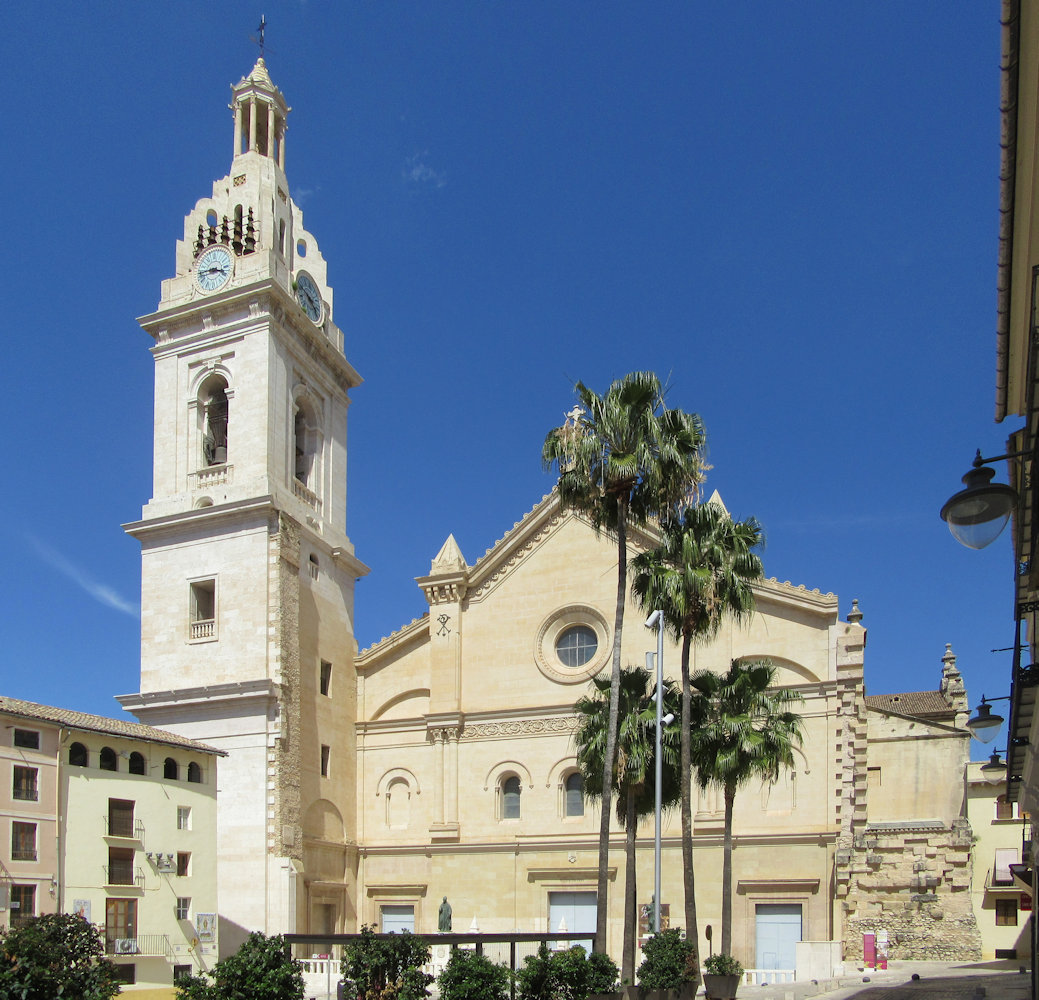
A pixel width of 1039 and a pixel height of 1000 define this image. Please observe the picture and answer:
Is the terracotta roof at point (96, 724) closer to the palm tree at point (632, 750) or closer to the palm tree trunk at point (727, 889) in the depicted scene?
the palm tree at point (632, 750)

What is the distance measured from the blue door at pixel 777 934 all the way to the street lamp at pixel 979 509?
33980mm

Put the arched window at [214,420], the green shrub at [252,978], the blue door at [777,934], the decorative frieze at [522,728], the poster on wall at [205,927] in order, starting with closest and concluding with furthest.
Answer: the green shrub at [252,978] → the poster on wall at [205,927] → the blue door at [777,934] → the decorative frieze at [522,728] → the arched window at [214,420]

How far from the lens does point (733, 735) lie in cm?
2969

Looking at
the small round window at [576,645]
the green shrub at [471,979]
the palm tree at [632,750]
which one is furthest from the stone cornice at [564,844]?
the green shrub at [471,979]

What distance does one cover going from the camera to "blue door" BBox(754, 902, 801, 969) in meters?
37.5

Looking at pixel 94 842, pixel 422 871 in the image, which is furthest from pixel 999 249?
pixel 422 871

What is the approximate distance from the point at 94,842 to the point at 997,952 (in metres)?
32.2

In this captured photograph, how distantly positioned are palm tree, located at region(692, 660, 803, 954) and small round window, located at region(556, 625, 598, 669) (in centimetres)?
1225

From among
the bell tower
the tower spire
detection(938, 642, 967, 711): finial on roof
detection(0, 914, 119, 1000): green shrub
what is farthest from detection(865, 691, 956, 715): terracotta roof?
detection(0, 914, 119, 1000): green shrub

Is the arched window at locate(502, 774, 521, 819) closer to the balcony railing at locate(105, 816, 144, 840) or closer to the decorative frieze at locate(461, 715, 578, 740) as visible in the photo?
the decorative frieze at locate(461, 715, 578, 740)

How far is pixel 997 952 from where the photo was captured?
141ft

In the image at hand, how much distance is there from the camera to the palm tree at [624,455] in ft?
90.7

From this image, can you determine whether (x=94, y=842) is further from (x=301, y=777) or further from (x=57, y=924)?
(x=57, y=924)

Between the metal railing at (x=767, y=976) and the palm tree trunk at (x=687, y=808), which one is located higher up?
the palm tree trunk at (x=687, y=808)
